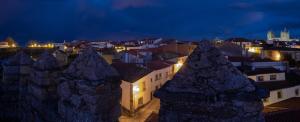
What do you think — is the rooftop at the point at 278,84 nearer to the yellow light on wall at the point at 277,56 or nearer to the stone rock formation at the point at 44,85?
the yellow light on wall at the point at 277,56

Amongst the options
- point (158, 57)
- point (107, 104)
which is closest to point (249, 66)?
point (158, 57)

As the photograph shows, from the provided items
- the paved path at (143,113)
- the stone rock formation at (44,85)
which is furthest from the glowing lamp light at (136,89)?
the stone rock formation at (44,85)

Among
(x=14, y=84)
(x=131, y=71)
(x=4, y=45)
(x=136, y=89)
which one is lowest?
(x=136, y=89)

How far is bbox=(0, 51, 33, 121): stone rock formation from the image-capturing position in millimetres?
11875

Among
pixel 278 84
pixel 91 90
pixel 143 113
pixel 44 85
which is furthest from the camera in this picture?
pixel 278 84

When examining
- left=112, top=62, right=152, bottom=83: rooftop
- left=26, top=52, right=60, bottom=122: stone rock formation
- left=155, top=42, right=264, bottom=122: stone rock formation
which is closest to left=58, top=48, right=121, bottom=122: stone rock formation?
left=155, top=42, right=264, bottom=122: stone rock formation

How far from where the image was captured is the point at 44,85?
→ 8844 millimetres

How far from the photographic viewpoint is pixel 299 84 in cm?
3500

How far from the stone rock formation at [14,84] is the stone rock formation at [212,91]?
7.97m

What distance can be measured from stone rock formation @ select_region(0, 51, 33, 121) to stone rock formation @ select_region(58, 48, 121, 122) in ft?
18.9

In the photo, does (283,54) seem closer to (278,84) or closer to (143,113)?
(278,84)

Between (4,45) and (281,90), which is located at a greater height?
(4,45)

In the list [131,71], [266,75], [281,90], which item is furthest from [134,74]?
[281,90]

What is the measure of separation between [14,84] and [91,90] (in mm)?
7075
